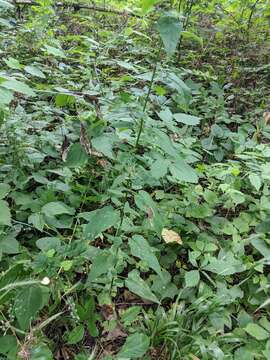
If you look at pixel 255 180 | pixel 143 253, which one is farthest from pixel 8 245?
pixel 255 180

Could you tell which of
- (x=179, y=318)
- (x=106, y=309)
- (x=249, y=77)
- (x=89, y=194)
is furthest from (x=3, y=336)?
(x=249, y=77)

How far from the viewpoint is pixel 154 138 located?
1.23 metres

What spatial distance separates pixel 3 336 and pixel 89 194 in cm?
86

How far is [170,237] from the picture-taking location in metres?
1.75

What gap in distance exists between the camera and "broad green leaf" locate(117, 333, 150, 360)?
1.29 metres

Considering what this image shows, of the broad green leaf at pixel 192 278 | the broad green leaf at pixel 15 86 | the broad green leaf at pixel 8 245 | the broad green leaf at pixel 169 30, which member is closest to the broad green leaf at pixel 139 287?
the broad green leaf at pixel 192 278

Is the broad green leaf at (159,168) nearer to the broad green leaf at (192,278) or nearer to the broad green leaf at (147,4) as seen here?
the broad green leaf at (147,4)

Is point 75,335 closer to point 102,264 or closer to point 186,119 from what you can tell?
point 102,264

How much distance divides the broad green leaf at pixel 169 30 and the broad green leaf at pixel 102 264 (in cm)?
76

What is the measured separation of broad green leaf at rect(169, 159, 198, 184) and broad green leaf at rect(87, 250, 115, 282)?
39 centimetres

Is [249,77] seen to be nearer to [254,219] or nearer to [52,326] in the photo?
[254,219]

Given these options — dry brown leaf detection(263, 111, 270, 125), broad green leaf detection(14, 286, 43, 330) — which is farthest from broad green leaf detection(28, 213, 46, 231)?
dry brown leaf detection(263, 111, 270, 125)

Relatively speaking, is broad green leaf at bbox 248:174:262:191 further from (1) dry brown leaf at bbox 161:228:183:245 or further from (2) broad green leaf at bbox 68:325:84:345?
(2) broad green leaf at bbox 68:325:84:345

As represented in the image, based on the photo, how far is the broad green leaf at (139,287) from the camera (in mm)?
1572
